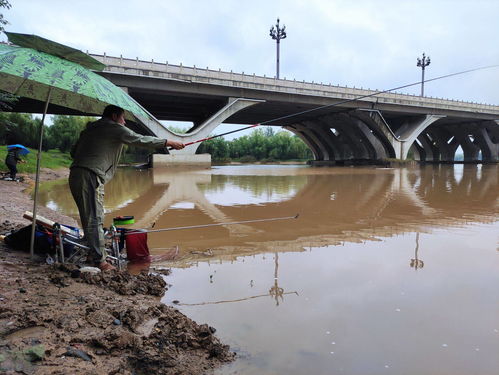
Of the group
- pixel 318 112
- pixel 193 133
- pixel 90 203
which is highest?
pixel 318 112

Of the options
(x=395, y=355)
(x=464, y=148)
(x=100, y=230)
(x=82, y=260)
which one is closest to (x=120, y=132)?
(x=100, y=230)

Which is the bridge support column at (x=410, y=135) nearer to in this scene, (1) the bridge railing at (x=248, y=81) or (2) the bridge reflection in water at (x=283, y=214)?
(1) the bridge railing at (x=248, y=81)

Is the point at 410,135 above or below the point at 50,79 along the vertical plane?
above

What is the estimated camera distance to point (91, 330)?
7.02 ft

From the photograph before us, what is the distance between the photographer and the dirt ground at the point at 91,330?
1805mm

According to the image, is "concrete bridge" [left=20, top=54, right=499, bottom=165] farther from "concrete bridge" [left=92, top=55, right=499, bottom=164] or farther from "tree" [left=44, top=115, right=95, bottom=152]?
"tree" [left=44, top=115, right=95, bottom=152]

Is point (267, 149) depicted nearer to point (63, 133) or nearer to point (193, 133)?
point (63, 133)

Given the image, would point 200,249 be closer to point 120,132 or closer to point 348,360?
point 120,132

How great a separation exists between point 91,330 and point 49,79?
1970 millimetres

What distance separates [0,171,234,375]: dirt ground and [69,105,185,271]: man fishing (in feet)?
1.27

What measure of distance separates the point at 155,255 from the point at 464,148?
2379 inches

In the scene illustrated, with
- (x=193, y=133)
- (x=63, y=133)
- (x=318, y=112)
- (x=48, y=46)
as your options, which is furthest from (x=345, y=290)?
(x=63, y=133)

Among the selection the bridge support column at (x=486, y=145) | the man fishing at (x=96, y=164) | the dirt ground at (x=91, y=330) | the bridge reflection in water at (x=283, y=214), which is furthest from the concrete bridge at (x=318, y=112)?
the dirt ground at (x=91, y=330)

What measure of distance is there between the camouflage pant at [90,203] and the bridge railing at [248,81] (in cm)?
2219
